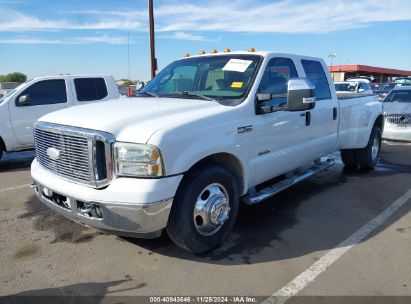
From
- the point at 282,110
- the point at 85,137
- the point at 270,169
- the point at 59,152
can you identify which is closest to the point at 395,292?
the point at 270,169

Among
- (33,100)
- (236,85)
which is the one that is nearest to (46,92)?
(33,100)

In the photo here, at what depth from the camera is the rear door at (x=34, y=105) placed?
7.91 meters

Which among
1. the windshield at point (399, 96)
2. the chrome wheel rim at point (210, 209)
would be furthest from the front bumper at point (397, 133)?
the chrome wheel rim at point (210, 209)

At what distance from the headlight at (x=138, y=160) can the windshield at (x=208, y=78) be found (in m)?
1.23

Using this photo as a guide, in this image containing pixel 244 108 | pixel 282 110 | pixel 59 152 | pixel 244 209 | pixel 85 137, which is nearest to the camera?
pixel 85 137

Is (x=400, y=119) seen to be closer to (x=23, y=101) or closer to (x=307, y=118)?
(x=307, y=118)

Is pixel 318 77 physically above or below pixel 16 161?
above

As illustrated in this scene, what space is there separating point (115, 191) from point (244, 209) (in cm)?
235

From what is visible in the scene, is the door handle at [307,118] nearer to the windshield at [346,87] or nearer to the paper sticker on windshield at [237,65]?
the paper sticker on windshield at [237,65]

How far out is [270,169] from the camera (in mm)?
4371

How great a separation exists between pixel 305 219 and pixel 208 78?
78.7 inches

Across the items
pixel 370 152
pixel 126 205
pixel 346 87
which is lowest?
pixel 370 152

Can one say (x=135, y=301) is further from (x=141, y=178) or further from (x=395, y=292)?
(x=395, y=292)

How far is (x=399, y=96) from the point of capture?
36.6ft
